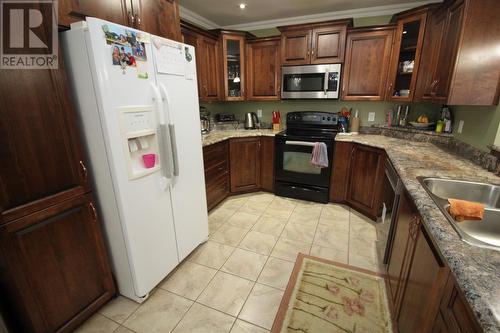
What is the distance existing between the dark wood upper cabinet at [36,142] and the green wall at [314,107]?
2381mm

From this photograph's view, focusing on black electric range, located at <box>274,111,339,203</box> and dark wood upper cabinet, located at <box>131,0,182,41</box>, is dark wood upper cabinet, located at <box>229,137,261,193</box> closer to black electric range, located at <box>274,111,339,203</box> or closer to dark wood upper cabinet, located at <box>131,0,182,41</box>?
black electric range, located at <box>274,111,339,203</box>

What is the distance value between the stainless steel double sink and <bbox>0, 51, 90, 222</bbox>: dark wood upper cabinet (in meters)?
1.89

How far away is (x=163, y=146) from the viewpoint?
5.18 ft

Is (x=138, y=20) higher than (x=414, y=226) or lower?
higher

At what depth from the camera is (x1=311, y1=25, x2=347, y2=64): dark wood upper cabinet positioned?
274 centimetres

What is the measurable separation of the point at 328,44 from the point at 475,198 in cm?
226

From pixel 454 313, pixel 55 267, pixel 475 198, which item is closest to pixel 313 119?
pixel 475 198

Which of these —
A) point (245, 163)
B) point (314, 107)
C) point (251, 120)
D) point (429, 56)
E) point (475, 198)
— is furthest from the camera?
point (251, 120)

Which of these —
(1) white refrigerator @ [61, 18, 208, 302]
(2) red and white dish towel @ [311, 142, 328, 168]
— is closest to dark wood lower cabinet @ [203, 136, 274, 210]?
(2) red and white dish towel @ [311, 142, 328, 168]

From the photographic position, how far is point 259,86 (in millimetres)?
3328

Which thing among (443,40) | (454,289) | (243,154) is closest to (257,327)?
(454,289)

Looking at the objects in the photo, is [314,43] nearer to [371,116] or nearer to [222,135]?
[371,116]

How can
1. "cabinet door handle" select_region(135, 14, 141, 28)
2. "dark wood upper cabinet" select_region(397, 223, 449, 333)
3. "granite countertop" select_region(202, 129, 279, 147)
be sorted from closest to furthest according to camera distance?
"dark wood upper cabinet" select_region(397, 223, 449, 333) → "cabinet door handle" select_region(135, 14, 141, 28) → "granite countertop" select_region(202, 129, 279, 147)

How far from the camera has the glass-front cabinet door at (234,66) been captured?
310cm
